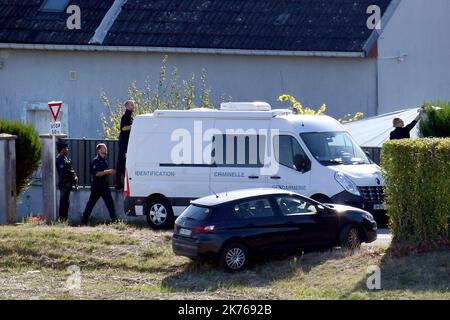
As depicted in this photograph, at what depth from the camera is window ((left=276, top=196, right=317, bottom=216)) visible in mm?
18453

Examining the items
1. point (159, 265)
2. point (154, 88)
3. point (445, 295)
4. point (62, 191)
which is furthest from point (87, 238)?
point (154, 88)

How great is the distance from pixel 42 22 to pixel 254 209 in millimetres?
14865

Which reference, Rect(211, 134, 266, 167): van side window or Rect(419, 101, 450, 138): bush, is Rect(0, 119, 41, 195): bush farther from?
Rect(419, 101, 450, 138): bush

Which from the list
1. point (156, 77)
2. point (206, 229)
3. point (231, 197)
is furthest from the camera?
point (156, 77)

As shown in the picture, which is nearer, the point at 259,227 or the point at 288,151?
the point at 259,227

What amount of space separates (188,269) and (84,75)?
14.0 metres

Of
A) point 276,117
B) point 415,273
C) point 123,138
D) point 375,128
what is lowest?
point 415,273

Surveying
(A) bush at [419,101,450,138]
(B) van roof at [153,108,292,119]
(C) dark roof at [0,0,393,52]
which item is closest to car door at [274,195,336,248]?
(B) van roof at [153,108,292,119]

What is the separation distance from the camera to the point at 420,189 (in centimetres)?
1742

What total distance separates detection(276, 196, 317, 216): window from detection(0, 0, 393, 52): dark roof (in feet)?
38.4

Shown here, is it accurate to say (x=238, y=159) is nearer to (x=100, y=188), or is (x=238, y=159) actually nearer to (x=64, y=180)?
(x=100, y=188)

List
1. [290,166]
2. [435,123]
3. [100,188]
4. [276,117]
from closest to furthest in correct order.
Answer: [290,166] → [276,117] → [100,188] → [435,123]

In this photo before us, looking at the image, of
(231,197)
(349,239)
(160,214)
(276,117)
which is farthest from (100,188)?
(349,239)

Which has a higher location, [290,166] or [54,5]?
[54,5]
